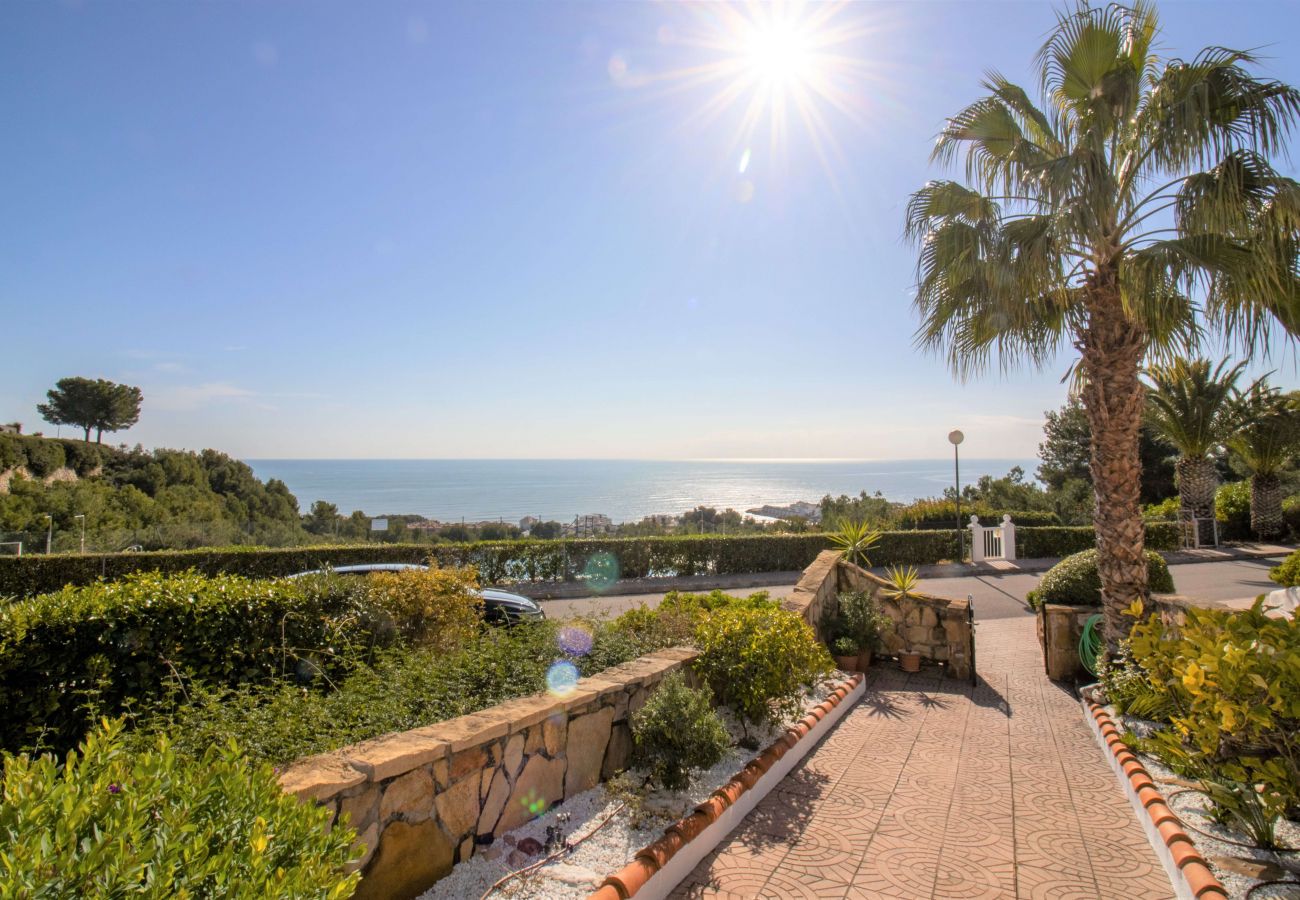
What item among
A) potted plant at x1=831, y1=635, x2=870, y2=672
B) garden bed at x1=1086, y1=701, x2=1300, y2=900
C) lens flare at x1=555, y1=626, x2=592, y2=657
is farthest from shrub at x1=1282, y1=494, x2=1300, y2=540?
lens flare at x1=555, y1=626, x2=592, y2=657

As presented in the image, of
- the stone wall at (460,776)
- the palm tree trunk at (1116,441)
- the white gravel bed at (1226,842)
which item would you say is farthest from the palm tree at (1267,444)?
the stone wall at (460,776)

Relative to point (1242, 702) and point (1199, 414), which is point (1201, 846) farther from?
point (1199, 414)

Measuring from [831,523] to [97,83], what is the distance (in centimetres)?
1884

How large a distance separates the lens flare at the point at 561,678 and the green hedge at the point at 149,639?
1725mm

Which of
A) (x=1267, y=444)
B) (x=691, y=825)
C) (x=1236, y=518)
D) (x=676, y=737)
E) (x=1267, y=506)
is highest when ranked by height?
(x=1267, y=444)

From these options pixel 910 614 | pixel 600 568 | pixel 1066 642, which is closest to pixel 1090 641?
pixel 1066 642

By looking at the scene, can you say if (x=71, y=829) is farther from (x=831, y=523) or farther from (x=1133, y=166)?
(x=831, y=523)

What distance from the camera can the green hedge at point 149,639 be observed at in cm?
414

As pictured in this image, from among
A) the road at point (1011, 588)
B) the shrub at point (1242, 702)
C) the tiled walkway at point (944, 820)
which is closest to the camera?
the shrub at point (1242, 702)

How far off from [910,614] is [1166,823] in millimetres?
4523

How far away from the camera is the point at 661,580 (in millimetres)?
16984

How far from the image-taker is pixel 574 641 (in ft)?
16.1

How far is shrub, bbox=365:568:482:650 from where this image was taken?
18.7 ft

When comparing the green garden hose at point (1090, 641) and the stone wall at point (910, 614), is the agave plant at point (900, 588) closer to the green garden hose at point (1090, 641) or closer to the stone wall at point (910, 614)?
the stone wall at point (910, 614)
